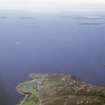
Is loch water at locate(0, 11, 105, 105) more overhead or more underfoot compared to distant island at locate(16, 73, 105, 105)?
more overhead

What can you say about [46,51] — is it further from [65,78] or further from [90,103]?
[90,103]

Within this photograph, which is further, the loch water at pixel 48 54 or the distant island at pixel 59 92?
the loch water at pixel 48 54

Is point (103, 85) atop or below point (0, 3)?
below

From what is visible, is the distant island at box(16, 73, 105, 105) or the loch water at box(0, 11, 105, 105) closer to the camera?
the distant island at box(16, 73, 105, 105)

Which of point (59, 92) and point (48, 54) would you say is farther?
point (48, 54)

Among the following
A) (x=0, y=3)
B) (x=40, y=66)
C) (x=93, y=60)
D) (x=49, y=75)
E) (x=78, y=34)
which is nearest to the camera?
(x=49, y=75)

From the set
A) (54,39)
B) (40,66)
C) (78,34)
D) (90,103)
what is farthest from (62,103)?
(78,34)

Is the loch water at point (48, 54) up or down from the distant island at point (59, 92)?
up

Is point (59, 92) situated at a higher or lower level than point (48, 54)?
lower
